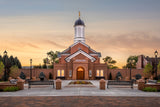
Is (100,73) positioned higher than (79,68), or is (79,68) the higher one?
(79,68)

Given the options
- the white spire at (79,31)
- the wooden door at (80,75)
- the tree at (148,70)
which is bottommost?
the wooden door at (80,75)

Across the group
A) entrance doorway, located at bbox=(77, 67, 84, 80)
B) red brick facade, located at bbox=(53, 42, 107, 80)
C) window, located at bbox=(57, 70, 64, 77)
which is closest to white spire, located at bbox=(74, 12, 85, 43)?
red brick facade, located at bbox=(53, 42, 107, 80)

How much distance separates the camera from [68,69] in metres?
47.8

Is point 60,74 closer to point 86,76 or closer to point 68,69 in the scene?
point 68,69

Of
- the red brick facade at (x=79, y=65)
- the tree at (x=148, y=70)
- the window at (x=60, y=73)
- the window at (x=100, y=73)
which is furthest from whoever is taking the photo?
the window at (x=100, y=73)

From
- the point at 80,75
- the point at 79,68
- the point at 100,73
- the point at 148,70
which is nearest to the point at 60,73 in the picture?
the point at 79,68

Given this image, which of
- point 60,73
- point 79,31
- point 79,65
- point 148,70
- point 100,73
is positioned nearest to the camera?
point 148,70

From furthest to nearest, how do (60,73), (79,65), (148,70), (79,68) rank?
1. (79,68)
2. (60,73)
3. (79,65)
4. (148,70)

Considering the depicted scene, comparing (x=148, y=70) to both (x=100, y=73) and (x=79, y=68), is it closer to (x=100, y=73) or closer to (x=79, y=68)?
(x=100, y=73)

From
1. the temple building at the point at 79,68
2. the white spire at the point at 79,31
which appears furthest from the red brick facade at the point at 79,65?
the white spire at the point at 79,31

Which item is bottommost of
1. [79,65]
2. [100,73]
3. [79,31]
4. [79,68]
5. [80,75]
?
[80,75]

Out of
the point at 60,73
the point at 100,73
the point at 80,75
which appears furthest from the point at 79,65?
the point at 100,73

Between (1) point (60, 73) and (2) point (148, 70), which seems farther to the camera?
(1) point (60, 73)

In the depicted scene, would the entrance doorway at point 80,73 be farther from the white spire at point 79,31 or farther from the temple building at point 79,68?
the white spire at point 79,31
